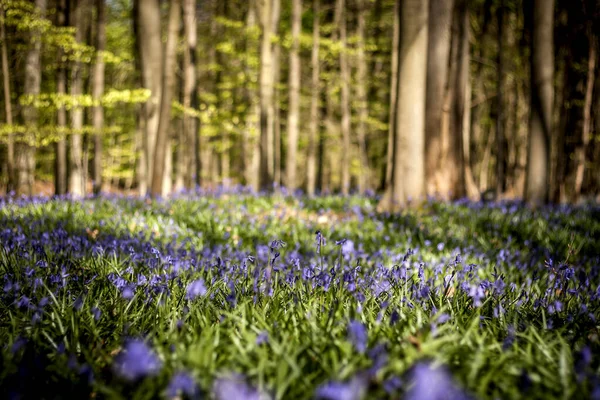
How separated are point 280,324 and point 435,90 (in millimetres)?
9092

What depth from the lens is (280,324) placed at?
2.01 m

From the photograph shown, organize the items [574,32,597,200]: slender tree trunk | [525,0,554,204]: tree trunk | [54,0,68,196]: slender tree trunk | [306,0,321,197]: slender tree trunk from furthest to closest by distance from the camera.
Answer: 1. [306,0,321,197]: slender tree trunk
2. [574,32,597,200]: slender tree trunk
3. [54,0,68,196]: slender tree trunk
4. [525,0,554,204]: tree trunk

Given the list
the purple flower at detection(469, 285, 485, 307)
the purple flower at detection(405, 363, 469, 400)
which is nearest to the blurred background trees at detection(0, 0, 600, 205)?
the purple flower at detection(469, 285, 485, 307)

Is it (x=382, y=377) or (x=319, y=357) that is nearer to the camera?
(x=382, y=377)

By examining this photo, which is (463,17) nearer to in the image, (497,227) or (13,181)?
(497,227)

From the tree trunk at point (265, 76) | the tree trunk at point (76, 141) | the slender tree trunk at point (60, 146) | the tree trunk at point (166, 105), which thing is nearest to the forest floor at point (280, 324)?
the tree trunk at point (166, 105)

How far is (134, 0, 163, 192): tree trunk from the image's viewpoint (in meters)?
12.1

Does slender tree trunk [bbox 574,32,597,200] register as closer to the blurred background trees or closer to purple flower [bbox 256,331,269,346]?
the blurred background trees

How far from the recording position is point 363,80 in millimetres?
20422

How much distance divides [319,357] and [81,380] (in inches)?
33.5

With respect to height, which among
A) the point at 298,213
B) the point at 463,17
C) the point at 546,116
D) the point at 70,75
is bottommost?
the point at 298,213

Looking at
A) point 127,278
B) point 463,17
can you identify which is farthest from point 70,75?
point 127,278

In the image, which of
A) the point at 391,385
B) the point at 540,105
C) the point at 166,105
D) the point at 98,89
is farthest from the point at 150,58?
the point at 391,385

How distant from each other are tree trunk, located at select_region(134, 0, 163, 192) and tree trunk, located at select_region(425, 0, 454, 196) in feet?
23.2
